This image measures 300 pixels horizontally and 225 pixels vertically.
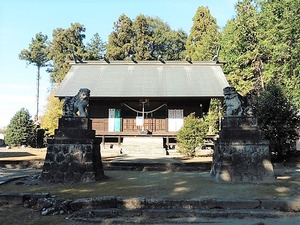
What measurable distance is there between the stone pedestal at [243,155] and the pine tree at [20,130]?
19.8 meters

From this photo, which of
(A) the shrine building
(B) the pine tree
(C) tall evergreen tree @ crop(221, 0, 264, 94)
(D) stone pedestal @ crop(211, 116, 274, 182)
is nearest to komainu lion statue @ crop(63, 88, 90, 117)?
(D) stone pedestal @ crop(211, 116, 274, 182)

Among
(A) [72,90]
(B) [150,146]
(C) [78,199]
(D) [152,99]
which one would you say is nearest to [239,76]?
(D) [152,99]

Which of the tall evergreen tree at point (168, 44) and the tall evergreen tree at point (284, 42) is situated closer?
the tall evergreen tree at point (284, 42)

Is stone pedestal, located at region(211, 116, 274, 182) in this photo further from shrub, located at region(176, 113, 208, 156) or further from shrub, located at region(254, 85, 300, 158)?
shrub, located at region(176, 113, 208, 156)

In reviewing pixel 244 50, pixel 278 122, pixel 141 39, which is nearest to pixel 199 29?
pixel 141 39

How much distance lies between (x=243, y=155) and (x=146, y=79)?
57.2ft

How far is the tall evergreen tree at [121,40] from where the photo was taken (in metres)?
40.3

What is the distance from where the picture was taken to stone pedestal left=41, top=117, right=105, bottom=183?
8953mm

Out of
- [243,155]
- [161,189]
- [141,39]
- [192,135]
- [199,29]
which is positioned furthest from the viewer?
[141,39]

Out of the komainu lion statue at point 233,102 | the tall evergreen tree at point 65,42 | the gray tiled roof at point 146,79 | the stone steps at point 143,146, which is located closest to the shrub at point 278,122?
the komainu lion statue at point 233,102

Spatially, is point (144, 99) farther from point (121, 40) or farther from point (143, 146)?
point (121, 40)

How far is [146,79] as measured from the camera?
25.8 metres

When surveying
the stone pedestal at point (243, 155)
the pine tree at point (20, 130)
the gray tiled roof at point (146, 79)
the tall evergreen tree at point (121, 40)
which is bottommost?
the stone pedestal at point (243, 155)

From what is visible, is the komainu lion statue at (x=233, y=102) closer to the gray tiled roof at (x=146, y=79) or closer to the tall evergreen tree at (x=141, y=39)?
the gray tiled roof at (x=146, y=79)
